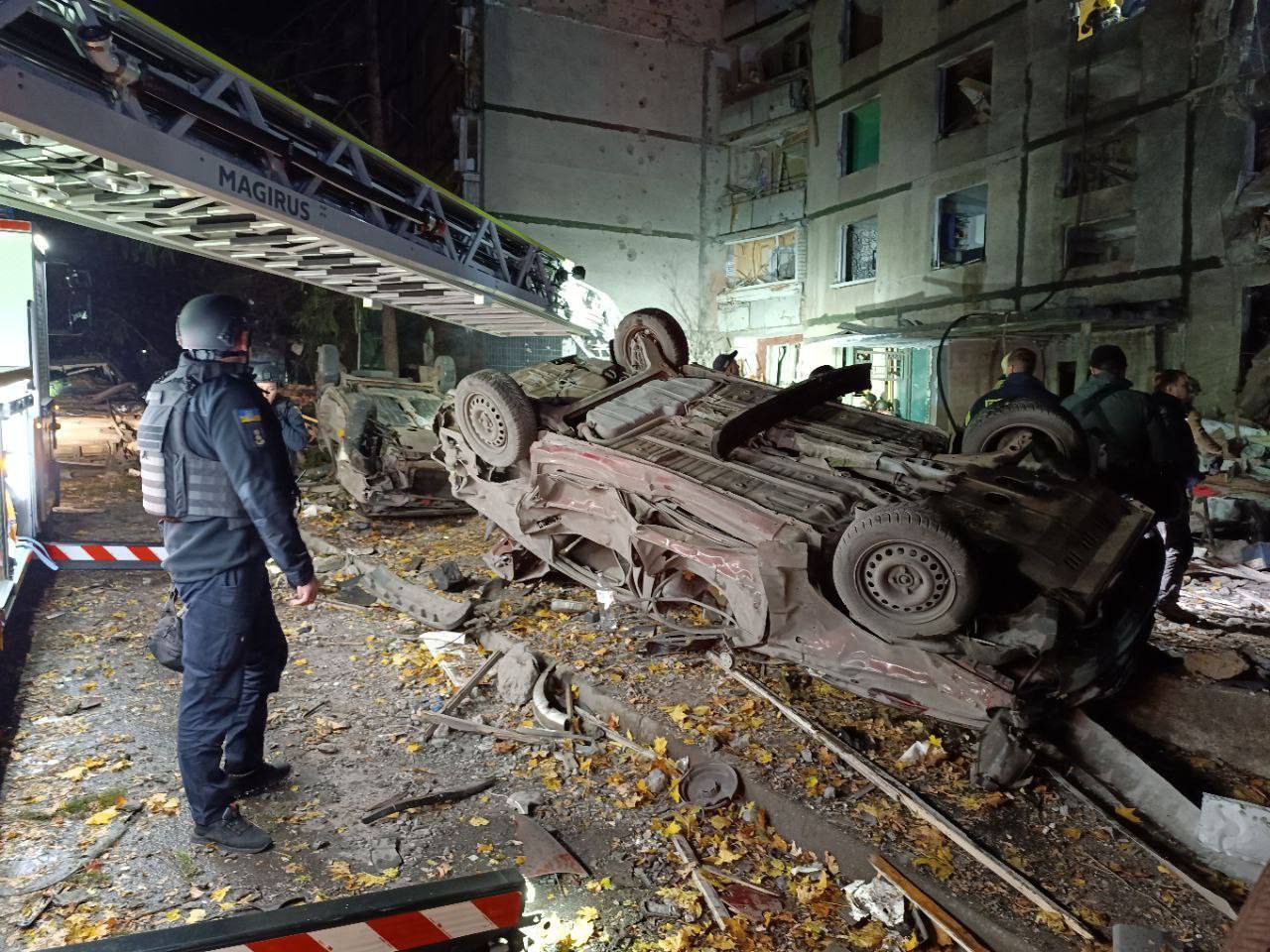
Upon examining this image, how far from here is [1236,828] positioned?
116 inches

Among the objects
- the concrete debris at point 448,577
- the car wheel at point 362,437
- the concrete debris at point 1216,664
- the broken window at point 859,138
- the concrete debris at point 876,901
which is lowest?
the concrete debris at point 876,901

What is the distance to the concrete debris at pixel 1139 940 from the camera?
2363 mm

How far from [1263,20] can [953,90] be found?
261 inches

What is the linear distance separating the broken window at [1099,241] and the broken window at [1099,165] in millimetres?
658

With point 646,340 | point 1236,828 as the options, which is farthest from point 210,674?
point 646,340

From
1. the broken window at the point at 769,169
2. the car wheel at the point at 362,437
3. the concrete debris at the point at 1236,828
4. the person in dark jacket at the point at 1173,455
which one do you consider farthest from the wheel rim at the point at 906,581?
the broken window at the point at 769,169

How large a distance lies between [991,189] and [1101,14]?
3.30 m

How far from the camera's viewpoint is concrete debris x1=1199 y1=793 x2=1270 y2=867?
290cm

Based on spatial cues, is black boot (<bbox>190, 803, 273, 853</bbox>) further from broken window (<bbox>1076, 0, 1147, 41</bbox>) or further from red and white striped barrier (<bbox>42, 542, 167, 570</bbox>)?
broken window (<bbox>1076, 0, 1147, 41</bbox>)

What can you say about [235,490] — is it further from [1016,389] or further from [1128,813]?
[1016,389]

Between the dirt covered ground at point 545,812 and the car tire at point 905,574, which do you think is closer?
the dirt covered ground at point 545,812

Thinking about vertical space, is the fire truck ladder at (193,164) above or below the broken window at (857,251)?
below

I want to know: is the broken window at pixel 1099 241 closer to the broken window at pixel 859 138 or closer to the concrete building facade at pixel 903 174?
the concrete building facade at pixel 903 174

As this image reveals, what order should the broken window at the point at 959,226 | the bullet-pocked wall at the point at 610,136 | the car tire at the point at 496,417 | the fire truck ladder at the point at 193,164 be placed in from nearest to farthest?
the fire truck ladder at the point at 193,164
the car tire at the point at 496,417
the broken window at the point at 959,226
the bullet-pocked wall at the point at 610,136
